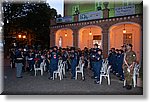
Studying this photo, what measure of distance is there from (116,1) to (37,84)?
877cm

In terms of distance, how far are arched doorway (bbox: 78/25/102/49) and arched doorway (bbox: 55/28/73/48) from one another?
1183mm

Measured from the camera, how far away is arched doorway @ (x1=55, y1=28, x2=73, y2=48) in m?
18.1

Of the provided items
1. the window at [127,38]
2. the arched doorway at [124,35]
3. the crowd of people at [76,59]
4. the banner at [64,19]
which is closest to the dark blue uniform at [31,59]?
the crowd of people at [76,59]

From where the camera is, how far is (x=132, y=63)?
7.12 metres

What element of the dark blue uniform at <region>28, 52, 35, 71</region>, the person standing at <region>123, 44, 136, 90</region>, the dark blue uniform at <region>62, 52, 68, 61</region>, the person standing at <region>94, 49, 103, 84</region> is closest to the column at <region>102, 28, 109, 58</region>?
the dark blue uniform at <region>62, 52, 68, 61</region>

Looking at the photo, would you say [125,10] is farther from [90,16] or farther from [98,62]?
[98,62]

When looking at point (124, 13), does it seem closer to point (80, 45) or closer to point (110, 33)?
point (110, 33)

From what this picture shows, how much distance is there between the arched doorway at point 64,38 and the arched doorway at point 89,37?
118 centimetres

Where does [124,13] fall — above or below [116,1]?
below

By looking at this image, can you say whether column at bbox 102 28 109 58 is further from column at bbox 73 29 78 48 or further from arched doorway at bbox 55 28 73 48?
arched doorway at bbox 55 28 73 48

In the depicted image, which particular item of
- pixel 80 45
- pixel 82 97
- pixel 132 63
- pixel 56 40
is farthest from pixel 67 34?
pixel 82 97

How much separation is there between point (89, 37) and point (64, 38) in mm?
2333

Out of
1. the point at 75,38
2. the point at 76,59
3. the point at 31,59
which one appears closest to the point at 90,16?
the point at 75,38

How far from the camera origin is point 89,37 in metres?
17.0
